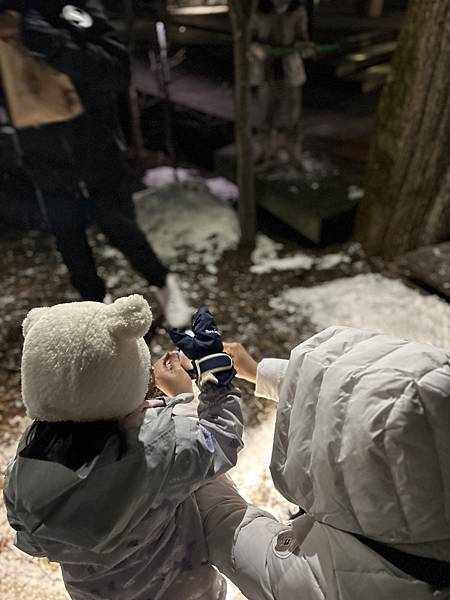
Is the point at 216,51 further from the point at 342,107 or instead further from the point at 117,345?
the point at 117,345

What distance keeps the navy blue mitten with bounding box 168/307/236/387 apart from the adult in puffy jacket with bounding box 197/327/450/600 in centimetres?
17

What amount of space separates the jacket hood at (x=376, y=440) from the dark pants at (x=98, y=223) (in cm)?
216

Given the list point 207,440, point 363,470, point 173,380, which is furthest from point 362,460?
point 173,380

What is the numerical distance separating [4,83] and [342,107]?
4.70 m

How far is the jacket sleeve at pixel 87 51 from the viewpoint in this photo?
7.88 feet

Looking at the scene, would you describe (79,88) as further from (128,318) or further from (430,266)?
(430,266)

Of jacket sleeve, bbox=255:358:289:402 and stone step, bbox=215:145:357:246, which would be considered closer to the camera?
jacket sleeve, bbox=255:358:289:402

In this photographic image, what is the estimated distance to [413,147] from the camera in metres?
3.57

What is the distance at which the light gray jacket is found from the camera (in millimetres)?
1047

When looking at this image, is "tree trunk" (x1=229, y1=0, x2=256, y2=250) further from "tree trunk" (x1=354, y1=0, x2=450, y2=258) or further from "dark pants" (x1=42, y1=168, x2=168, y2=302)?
"dark pants" (x1=42, y1=168, x2=168, y2=302)

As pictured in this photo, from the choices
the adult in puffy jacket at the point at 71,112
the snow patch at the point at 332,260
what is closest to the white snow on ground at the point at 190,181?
the snow patch at the point at 332,260

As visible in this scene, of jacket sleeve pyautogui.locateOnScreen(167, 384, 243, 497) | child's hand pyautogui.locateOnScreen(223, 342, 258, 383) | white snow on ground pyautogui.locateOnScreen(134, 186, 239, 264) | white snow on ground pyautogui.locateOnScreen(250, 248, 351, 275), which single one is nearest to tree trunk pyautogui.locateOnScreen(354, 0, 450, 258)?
white snow on ground pyautogui.locateOnScreen(250, 248, 351, 275)

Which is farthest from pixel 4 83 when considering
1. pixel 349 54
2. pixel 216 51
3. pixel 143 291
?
pixel 349 54

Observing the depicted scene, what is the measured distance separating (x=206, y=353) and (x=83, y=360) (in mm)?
365
